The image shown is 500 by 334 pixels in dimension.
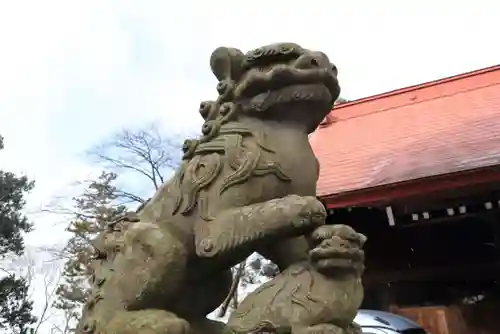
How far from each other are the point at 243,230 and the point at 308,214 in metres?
0.18

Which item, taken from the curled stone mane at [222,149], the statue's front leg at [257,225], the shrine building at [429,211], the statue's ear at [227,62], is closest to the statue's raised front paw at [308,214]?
the statue's front leg at [257,225]

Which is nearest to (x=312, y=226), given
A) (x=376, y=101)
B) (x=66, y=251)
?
(x=376, y=101)

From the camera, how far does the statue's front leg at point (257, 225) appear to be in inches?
62.4

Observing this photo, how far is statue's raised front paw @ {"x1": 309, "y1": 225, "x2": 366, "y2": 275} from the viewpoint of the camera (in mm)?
1531

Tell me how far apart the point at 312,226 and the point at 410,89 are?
21.8ft

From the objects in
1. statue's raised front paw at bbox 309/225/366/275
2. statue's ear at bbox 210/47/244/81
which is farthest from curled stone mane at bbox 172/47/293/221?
statue's raised front paw at bbox 309/225/366/275

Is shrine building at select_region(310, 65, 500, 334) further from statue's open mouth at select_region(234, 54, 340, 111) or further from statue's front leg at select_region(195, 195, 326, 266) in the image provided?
statue's front leg at select_region(195, 195, 326, 266)

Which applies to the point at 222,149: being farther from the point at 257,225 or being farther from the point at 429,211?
the point at 429,211

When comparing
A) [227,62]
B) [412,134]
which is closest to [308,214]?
[227,62]

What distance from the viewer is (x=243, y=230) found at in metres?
1.59

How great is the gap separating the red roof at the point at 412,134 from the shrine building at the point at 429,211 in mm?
18

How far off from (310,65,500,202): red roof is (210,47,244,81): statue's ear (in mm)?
2605

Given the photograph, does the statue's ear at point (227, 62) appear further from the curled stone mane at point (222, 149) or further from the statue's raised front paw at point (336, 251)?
the statue's raised front paw at point (336, 251)

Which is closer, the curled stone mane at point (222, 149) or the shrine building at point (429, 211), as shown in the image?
the curled stone mane at point (222, 149)
